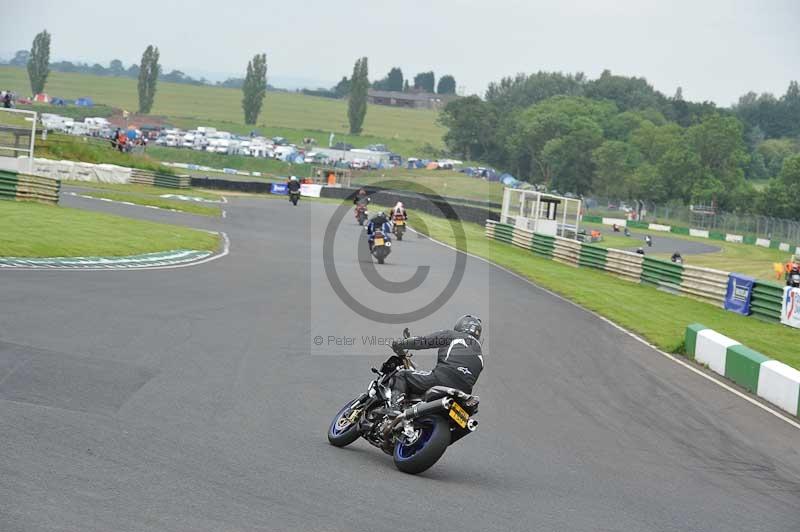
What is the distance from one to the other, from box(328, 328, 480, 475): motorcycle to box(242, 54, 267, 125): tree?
12593cm

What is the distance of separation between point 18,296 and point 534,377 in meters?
7.54

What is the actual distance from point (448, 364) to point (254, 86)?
13099cm

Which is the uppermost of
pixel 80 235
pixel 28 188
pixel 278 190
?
pixel 278 190

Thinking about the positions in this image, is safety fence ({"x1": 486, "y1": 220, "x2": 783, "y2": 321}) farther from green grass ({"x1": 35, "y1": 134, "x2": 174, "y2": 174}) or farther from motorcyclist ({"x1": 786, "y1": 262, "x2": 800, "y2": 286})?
green grass ({"x1": 35, "y1": 134, "x2": 174, "y2": 174})

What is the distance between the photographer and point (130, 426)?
880cm

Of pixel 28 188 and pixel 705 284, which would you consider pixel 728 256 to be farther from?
pixel 28 188

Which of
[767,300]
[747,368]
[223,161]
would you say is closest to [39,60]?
[223,161]

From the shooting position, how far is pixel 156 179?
58.4 meters

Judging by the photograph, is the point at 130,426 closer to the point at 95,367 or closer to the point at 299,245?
the point at 95,367

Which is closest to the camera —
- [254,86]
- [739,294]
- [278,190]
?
[739,294]

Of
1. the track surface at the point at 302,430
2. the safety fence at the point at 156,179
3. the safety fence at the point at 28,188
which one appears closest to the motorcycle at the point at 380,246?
the track surface at the point at 302,430

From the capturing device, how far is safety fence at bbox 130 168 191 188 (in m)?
57.6

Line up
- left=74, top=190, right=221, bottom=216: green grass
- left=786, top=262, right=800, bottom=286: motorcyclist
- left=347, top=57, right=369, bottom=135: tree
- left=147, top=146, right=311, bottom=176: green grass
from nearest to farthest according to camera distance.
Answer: left=786, top=262, right=800, bottom=286: motorcyclist
left=74, top=190, right=221, bottom=216: green grass
left=147, top=146, right=311, bottom=176: green grass
left=347, top=57, right=369, bottom=135: tree

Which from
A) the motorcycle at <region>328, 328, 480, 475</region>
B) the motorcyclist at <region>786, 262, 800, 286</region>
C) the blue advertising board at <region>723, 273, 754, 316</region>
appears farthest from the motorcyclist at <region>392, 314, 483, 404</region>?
the motorcyclist at <region>786, 262, 800, 286</region>
